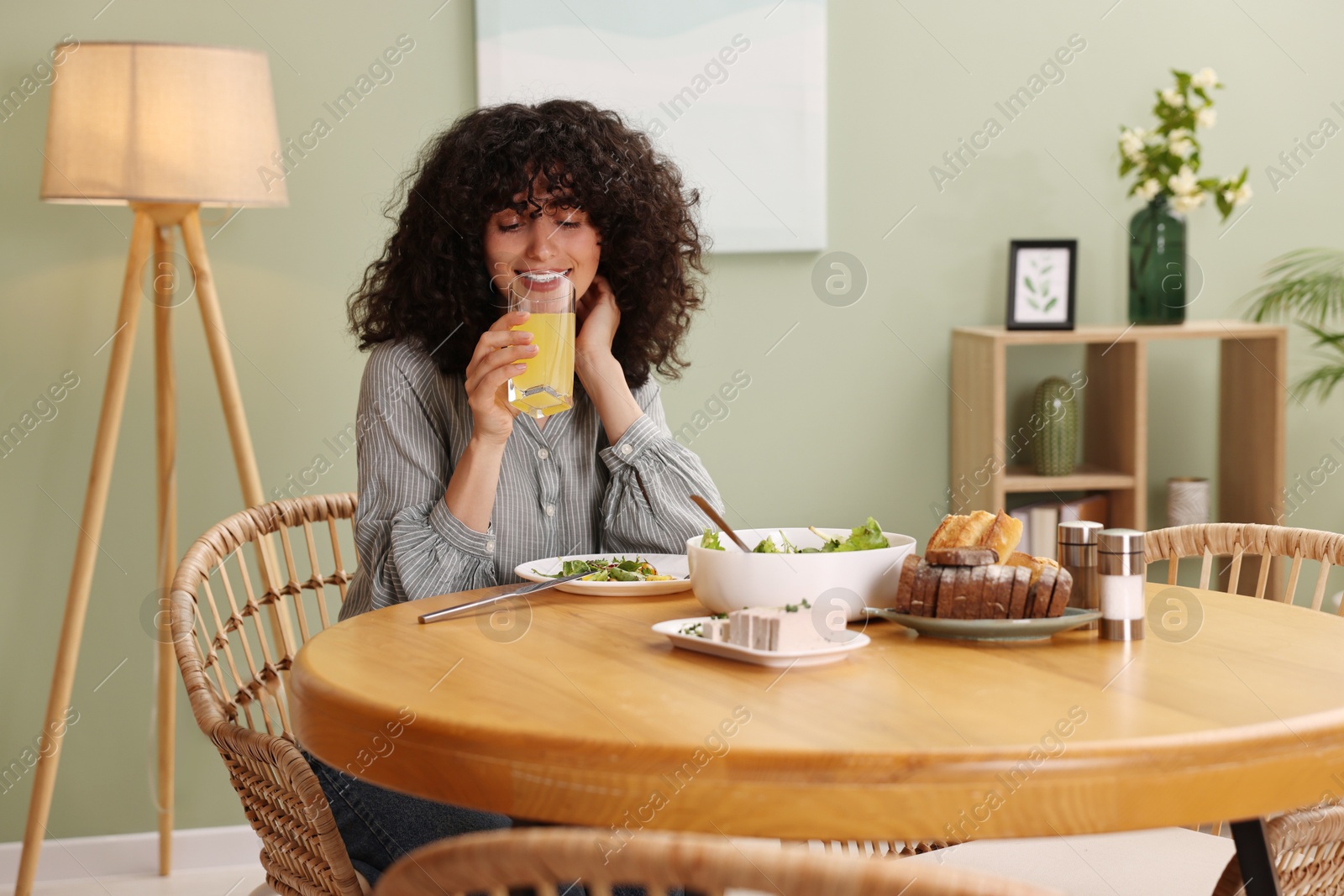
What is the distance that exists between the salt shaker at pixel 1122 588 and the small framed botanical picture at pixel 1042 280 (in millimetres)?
1684

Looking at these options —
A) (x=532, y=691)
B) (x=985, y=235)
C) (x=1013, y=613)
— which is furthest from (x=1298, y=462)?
(x=532, y=691)

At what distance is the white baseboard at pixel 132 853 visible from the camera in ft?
8.70

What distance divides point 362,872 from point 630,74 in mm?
1928

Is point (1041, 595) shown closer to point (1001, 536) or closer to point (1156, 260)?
point (1001, 536)

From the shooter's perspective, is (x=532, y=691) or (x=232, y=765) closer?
(x=532, y=691)

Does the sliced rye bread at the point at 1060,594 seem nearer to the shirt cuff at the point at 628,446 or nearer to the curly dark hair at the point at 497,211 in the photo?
the shirt cuff at the point at 628,446

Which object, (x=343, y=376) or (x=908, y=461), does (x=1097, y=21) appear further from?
(x=343, y=376)

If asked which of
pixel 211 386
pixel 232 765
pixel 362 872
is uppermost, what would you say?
pixel 211 386

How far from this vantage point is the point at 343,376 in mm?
2693

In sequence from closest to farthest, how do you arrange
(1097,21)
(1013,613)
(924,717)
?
1. (924,717)
2. (1013,613)
3. (1097,21)

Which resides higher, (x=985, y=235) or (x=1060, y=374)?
(x=985, y=235)

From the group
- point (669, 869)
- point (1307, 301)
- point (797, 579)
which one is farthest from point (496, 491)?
point (1307, 301)

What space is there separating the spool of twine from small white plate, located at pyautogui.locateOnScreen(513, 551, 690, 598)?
1.64 metres

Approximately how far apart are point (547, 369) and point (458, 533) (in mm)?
257
